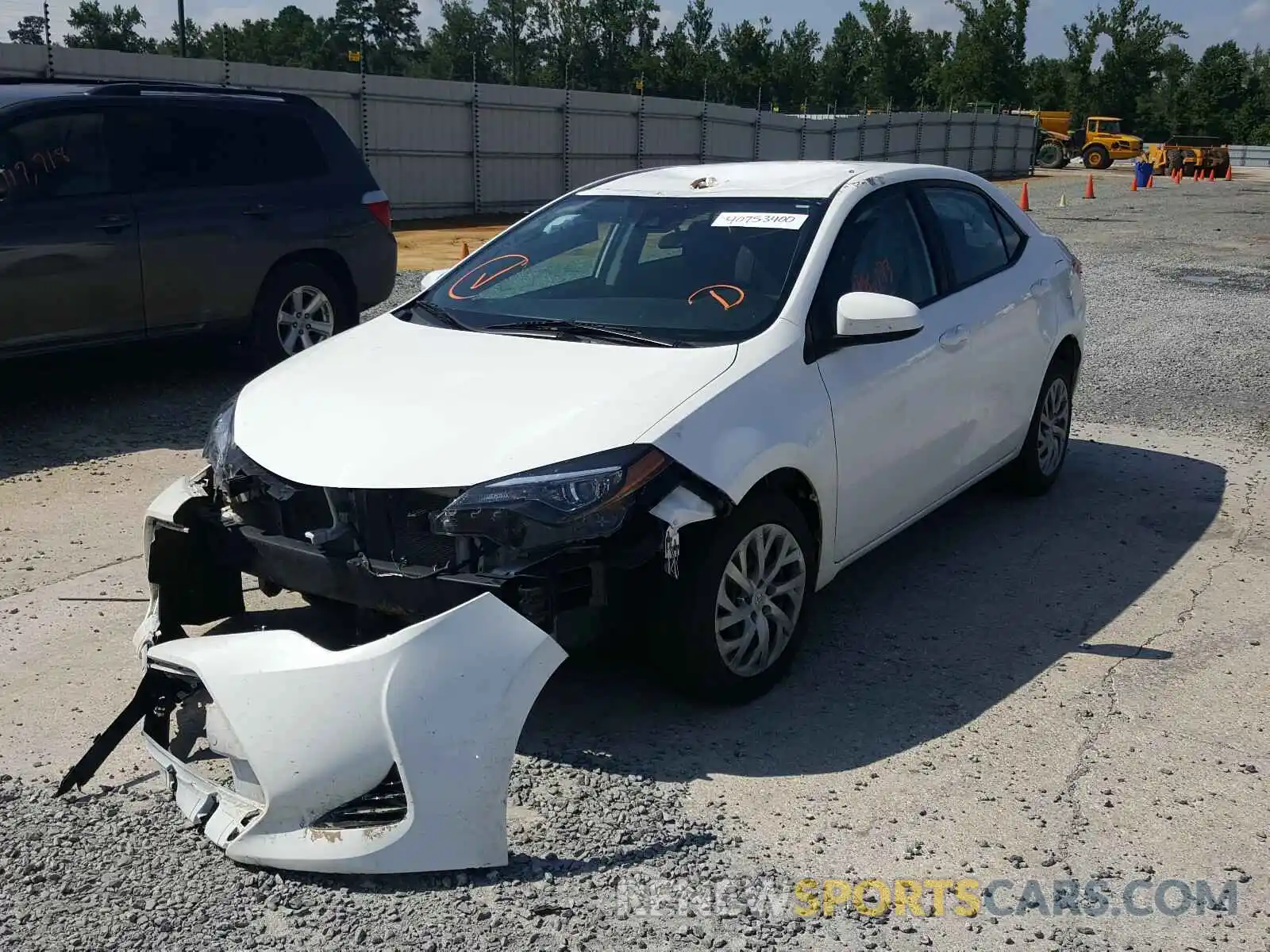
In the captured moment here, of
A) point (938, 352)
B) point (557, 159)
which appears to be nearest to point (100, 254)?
point (938, 352)

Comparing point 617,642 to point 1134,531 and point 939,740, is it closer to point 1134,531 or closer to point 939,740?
point 939,740

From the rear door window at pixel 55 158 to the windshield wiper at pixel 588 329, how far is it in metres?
4.11

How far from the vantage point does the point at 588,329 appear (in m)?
4.58

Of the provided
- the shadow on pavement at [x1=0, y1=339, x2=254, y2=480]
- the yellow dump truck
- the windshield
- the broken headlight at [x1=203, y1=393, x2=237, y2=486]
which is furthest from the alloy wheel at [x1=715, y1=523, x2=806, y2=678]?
the yellow dump truck

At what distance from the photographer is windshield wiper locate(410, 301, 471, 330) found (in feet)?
16.1

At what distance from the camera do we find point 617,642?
3.85m

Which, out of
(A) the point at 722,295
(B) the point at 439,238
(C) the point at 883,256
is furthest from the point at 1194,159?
(A) the point at 722,295

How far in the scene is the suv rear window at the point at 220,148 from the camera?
8109 millimetres

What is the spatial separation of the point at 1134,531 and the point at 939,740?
262 centimetres

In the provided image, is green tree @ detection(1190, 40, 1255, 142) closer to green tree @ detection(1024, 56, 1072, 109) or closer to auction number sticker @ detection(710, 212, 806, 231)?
green tree @ detection(1024, 56, 1072, 109)

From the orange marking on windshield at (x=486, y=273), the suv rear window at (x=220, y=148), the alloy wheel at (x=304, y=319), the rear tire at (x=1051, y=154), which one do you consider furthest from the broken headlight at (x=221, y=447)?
the rear tire at (x=1051, y=154)

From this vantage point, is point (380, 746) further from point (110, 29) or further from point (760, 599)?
point (110, 29)

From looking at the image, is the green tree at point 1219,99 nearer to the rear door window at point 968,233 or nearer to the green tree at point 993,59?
the green tree at point 993,59

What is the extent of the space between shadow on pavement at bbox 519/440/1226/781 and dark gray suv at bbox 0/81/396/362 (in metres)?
4.74
